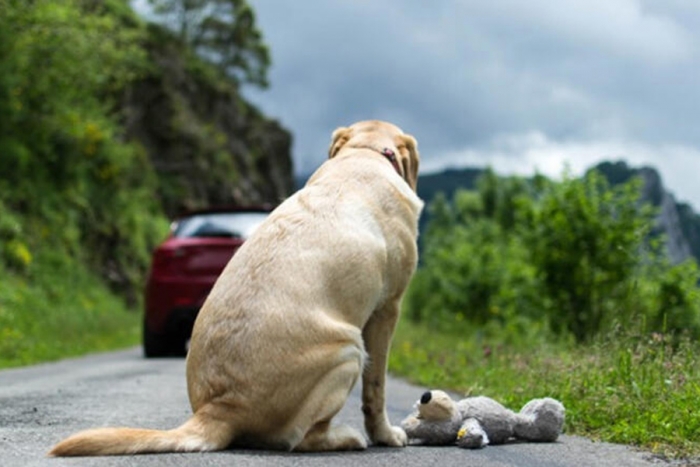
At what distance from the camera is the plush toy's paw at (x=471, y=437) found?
5.13 meters

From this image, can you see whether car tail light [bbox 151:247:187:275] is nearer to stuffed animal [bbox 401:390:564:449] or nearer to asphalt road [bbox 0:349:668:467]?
asphalt road [bbox 0:349:668:467]

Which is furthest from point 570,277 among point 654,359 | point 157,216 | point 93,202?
point 157,216

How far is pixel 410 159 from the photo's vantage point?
5961 millimetres

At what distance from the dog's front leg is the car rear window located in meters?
7.71

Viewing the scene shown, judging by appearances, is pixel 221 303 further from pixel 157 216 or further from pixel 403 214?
pixel 157 216

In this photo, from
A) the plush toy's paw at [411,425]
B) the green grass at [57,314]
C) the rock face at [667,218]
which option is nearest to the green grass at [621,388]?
the plush toy's paw at [411,425]

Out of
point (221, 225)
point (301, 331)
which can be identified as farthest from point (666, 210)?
point (301, 331)

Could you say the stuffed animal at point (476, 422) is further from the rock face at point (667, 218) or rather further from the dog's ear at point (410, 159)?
the rock face at point (667, 218)

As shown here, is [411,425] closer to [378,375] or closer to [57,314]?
[378,375]

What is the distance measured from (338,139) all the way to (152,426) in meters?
2.01

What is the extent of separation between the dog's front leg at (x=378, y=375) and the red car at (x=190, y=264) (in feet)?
25.1

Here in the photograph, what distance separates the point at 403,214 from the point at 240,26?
62.8 metres

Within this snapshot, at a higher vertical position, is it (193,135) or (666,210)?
(193,135)

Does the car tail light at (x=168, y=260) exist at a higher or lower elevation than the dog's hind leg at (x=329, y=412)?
higher
